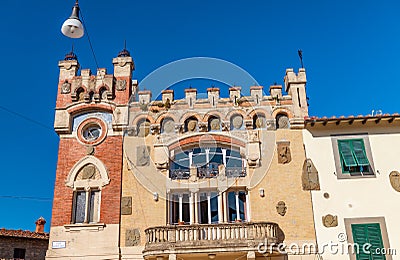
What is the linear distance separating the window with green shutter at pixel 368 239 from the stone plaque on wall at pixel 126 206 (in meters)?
9.17

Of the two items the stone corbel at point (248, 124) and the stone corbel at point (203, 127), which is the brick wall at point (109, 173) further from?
the stone corbel at point (248, 124)

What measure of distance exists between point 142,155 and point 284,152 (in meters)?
6.27

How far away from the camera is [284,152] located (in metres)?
18.7

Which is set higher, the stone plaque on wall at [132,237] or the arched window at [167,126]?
the arched window at [167,126]

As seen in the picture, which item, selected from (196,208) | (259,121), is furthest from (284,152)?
(196,208)

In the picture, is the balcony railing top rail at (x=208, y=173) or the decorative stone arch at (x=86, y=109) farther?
the decorative stone arch at (x=86, y=109)

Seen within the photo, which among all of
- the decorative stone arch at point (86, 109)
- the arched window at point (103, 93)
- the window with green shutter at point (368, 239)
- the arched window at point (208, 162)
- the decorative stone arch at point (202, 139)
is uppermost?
the arched window at point (103, 93)

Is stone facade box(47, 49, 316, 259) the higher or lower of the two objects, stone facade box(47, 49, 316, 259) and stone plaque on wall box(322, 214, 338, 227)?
the higher

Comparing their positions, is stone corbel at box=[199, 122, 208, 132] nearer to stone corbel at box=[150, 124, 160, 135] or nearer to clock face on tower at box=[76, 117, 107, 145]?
stone corbel at box=[150, 124, 160, 135]

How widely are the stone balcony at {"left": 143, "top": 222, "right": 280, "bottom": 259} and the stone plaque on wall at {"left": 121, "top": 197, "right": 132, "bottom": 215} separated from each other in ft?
5.41

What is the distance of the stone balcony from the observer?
16.0m

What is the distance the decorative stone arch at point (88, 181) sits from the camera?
18.4 m

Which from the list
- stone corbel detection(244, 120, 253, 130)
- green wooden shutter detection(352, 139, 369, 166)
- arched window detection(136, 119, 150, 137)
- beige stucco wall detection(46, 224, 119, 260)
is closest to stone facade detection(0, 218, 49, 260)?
beige stucco wall detection(46, 224, 119, 260)

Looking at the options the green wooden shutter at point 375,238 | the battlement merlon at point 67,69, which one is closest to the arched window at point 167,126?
the battlement merlon at point 67,69
